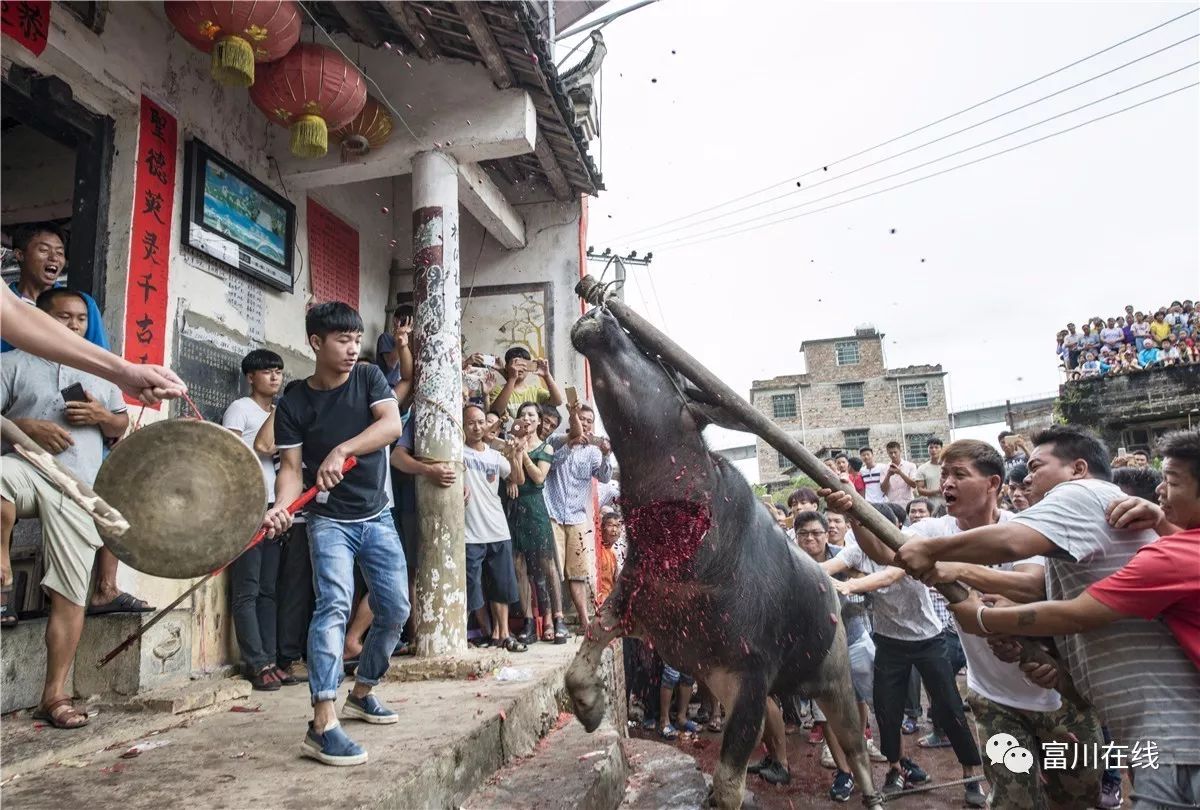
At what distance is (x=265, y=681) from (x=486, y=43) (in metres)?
4.64

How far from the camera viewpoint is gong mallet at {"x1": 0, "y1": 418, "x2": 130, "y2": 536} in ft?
5.29

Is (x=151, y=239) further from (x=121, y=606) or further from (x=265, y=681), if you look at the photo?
(x=265, y=681)

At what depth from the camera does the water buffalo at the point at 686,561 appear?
316 cm

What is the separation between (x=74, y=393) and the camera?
381 cm

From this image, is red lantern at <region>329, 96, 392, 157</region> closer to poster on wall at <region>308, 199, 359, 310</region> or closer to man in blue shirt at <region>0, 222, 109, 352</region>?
poster on wall at <region>308, 199, 359, 310</region>

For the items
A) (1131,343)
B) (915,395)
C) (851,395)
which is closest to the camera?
(1131,343)

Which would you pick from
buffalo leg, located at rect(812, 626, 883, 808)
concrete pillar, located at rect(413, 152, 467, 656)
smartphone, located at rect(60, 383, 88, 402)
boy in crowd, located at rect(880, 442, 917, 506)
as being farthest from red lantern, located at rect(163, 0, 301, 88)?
boy in crowd, located at rect(880, 442, 917, 506)

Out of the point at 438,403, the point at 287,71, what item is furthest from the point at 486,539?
the point at 287,71

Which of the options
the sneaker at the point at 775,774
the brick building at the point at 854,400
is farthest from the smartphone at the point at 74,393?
the brick building at the point at 854,400

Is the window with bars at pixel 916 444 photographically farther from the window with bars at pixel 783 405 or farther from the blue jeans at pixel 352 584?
the blue jeans at pixel 352 584

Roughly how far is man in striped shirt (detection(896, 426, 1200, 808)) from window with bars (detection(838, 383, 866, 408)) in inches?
1238

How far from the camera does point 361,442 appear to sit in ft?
11.2

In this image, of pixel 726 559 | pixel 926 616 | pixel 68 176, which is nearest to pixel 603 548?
Answer: pixel 926 616

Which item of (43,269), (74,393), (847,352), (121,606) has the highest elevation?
(847,352)
